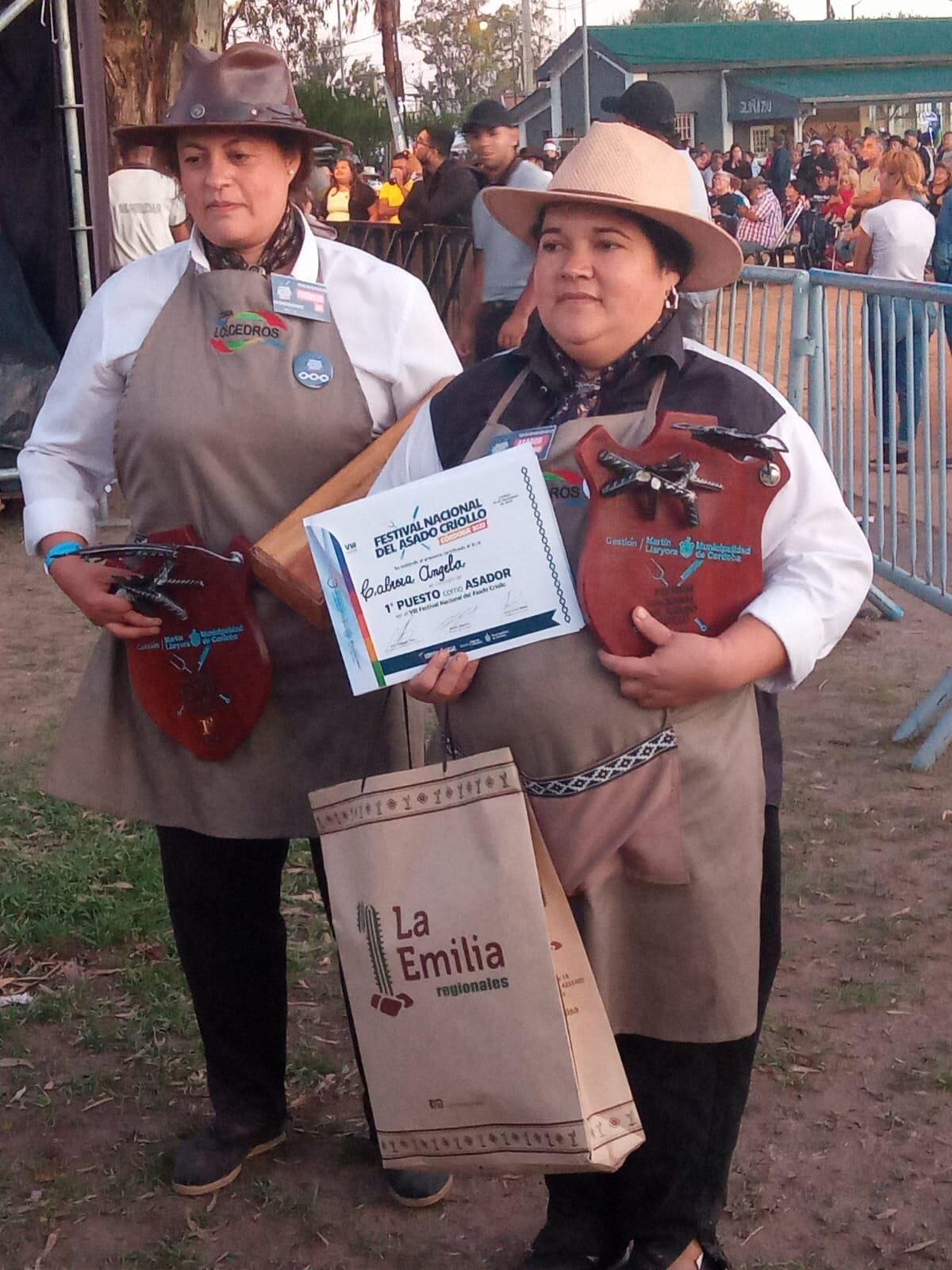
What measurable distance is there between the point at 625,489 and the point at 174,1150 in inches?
76.5

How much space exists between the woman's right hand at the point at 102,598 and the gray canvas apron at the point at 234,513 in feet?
0.35

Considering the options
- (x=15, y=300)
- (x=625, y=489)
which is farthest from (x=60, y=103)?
(x=625, y=489)

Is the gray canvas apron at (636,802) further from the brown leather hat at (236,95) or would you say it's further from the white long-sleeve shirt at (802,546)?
the brown leather hat at (236,95)

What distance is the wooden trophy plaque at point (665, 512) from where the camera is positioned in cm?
215

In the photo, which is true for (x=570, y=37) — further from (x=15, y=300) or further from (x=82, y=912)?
(x=82, y=912)

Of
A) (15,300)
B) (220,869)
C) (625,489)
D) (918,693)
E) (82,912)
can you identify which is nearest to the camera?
(625,489)

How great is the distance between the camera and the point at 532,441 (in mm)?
2266

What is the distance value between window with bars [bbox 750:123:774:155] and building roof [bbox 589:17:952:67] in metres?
2.81

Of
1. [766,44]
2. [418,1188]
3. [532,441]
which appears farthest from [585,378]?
[766,44]

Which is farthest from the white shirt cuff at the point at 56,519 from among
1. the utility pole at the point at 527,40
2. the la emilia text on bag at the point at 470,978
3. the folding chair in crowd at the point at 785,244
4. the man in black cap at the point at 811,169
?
the utility pole at the point at 527,40

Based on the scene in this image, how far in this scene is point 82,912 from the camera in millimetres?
4344

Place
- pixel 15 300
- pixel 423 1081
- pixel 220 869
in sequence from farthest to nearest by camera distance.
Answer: pixel 15 300
pixel 220 869
pixel 423 1081

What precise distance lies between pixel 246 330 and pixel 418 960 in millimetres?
1122

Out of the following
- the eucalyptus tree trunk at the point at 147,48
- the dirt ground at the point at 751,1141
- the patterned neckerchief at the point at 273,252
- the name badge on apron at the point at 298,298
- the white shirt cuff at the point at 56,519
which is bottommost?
the dirt ground at the point at 751,1141
